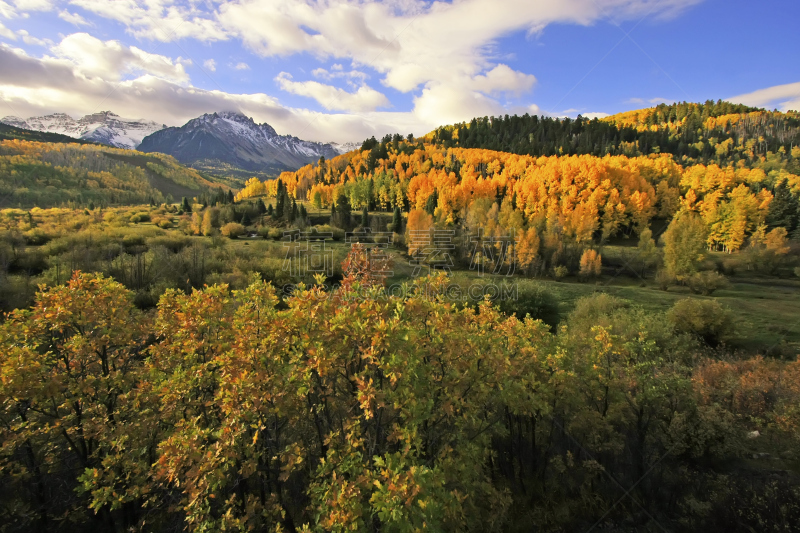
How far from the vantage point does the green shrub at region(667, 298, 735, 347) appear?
113 ft

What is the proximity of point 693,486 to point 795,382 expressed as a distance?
39.5ft

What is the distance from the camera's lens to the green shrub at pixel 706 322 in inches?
1353

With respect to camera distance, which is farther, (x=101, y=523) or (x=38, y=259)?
(x=38, y=259)

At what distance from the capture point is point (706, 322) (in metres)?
34.8

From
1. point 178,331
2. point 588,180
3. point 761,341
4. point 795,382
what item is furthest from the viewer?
point 588,180

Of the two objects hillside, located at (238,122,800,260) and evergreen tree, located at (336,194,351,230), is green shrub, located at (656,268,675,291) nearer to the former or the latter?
hillside, located at (238,122,800,260)

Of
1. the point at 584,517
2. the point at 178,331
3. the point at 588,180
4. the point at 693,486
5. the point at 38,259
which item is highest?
the point at 588,180

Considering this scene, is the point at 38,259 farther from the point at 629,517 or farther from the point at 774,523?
the point at 774,523

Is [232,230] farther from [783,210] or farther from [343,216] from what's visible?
[783,210]

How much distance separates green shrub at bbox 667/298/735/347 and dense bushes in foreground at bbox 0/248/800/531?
63.7 ft

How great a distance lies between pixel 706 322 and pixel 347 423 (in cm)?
4308

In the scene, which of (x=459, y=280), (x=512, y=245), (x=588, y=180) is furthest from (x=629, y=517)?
(x=588, y=180)

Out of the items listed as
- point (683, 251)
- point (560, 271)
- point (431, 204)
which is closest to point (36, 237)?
point (431, 204)

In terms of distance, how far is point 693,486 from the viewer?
45.2 feet
